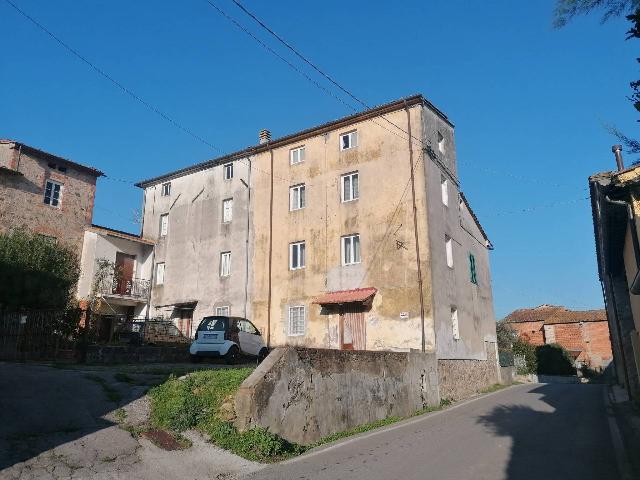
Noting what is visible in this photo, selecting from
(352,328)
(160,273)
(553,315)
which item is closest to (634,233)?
(352,328)

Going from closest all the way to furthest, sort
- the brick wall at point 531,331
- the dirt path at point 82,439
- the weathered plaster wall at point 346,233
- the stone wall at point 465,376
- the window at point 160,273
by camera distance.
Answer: the dirt path at point 82,439 → the stone wall at point 465,376 → the weathered plaster wall at point 346,233 → the window at point 160,273 → the brick wall at point 531,331

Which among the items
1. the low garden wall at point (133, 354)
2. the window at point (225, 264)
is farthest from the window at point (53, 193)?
the low garden wall at point (133, 354)

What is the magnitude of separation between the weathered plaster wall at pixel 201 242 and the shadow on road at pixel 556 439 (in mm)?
13704

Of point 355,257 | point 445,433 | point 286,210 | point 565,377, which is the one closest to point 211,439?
point 445,433

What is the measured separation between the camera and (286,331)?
22.5 metres

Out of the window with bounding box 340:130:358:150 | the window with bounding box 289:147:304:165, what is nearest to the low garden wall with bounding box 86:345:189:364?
the window with bounding box 289:147:304:165

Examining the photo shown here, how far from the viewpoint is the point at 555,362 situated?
4141 cm

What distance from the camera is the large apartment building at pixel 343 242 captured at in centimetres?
1988

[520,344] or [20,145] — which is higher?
[20,145]

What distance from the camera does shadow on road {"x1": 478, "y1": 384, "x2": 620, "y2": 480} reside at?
7.37 meters

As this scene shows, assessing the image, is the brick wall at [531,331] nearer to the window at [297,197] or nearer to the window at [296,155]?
the window at [297,197]

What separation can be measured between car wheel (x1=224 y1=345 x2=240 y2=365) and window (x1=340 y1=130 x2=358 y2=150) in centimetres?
1089

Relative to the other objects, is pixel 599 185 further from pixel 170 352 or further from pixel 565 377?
pixel 565 377

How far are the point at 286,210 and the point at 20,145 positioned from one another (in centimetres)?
1356
